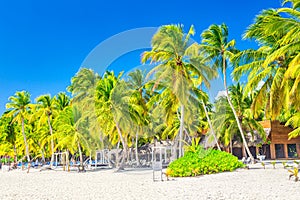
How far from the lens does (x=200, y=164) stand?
46.3 ft

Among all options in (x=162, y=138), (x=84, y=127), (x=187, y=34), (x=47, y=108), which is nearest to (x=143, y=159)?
(x=162, y=138)

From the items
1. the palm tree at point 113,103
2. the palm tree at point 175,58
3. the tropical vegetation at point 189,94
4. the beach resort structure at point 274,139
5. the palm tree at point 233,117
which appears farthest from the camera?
the beach resort structure at point 274,139

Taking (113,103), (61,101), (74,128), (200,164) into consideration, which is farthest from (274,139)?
(61,101)

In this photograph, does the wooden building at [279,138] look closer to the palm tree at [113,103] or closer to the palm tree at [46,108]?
the palm tree at [113,103]

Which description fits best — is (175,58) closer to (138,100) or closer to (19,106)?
(138,100)

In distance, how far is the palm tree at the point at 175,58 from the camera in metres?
18.9

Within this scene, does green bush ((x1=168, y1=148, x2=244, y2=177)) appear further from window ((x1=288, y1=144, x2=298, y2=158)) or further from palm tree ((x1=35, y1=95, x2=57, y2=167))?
palm tree ((x1=35, y1=95, x2=57, y2=167))

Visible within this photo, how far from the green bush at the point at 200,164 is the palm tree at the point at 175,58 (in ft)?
16.3

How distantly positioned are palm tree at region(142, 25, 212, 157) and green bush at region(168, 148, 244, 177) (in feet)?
16.3

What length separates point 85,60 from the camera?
23.8 meters

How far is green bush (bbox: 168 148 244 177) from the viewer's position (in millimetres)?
13984

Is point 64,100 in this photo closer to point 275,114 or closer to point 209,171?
point 209,171

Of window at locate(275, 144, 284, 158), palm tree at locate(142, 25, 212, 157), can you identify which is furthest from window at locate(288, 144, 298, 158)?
palm tree at locate(142, 25, 212, 157)

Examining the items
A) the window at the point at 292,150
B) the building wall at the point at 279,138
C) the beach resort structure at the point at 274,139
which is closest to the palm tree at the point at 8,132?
the beach resort structure at the point at 274,139
